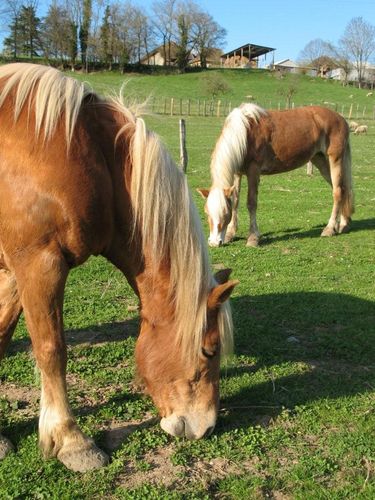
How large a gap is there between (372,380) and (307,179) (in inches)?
495

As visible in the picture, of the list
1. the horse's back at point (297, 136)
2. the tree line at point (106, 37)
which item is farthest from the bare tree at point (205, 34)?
the horse's back at point (297, 136)

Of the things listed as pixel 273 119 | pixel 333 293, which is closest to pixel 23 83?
pixel 333 293

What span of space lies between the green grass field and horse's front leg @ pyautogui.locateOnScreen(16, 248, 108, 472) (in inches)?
4.1

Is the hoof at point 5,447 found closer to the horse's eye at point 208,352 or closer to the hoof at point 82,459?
the hoof at point 82,459

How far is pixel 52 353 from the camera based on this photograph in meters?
2.74

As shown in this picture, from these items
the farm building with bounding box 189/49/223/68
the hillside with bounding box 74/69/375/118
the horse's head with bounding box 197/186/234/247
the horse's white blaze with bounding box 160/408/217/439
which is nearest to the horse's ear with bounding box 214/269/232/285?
the horse's white blaze with bounding box 160/408/217/439

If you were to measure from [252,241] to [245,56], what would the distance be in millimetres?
92850

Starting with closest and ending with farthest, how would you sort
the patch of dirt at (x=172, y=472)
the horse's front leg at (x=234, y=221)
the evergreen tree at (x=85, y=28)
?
the patch of dirt at (x=172, y=472), the horse's front leg at (x=234, y=221), the evergreen tree at (x=85, y=28)

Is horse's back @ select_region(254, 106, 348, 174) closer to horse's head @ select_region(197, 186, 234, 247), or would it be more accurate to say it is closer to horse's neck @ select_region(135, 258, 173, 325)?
horse's head @ select_region(197, 186, 234, 247)

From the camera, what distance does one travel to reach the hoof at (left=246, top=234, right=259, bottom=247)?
834 cm

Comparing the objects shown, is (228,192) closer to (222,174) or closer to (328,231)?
(222,174)

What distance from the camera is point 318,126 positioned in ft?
32.1

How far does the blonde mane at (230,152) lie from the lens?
8.32 metres

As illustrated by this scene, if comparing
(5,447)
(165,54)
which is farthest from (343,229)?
(165,54)
